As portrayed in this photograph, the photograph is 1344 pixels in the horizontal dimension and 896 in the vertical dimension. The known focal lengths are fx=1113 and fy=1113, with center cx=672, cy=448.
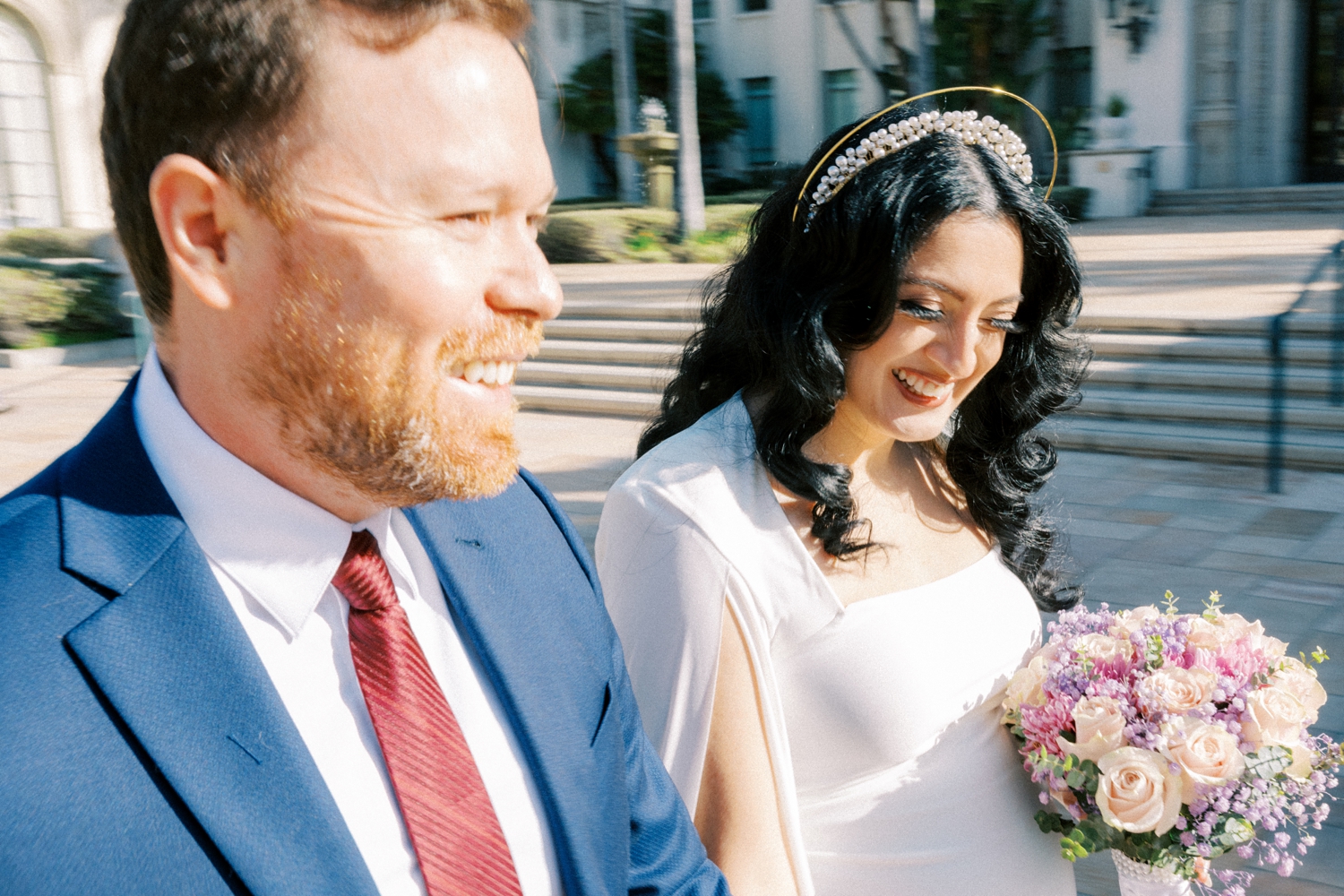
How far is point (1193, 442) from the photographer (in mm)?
7957

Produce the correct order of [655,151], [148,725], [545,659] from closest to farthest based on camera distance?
1. [148,725]
2. [545,659]
3. [655,151]

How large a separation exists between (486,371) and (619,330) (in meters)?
10.2

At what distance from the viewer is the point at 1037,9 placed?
73.3 ft

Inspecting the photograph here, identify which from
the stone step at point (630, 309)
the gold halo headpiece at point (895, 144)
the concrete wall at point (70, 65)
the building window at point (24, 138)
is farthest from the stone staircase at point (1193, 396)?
the building window at point (24, 138)

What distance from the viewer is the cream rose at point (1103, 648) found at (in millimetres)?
2096

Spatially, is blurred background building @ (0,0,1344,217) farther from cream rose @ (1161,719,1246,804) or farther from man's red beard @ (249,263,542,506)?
man's red beard @ (249,263,542,506)

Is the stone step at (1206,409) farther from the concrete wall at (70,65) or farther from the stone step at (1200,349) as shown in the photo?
the concrete wall at (70,65)

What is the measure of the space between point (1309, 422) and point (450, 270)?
822 centimetres

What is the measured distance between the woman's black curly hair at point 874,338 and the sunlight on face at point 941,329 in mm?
34

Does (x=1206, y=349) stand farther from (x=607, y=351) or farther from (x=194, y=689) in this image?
(x=194, y=689)

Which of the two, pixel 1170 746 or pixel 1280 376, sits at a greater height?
pixel 1170 746

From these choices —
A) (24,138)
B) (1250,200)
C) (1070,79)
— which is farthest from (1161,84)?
(24,138)

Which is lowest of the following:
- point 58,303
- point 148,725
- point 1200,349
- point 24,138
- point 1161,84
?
point 1200,349

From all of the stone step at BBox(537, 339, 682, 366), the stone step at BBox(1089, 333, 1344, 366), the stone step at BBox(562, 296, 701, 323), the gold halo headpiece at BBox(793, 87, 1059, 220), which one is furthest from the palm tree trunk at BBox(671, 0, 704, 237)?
the gold halo headpiece at BBox(793, 87, 1059, 220)
